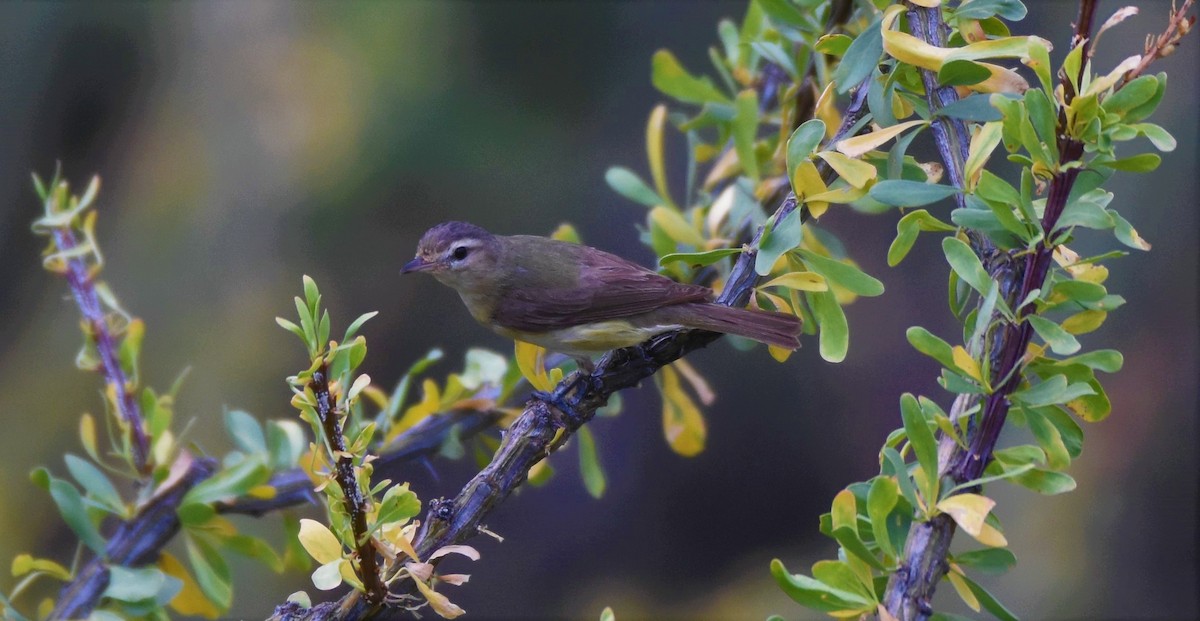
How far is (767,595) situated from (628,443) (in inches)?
44.1

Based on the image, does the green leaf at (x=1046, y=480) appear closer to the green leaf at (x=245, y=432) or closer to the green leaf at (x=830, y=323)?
the green leaf at (x=830, y=323)

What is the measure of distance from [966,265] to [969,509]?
0.29 meters

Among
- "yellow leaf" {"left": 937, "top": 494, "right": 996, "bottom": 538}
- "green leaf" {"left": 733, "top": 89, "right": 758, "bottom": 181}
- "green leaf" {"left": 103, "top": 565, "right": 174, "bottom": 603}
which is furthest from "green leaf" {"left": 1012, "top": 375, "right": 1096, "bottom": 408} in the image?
"green leaf" {"left": 103, "top": 565, "right": 174, "bottom": 603}

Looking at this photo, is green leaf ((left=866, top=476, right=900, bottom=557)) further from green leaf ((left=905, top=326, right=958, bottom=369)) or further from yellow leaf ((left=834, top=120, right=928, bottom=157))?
yellow leaf ((left=834, top=120, right=928, bottom=157))

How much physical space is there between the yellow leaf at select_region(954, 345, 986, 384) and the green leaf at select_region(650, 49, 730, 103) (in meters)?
1.09

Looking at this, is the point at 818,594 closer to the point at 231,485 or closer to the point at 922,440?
the point at 922,440

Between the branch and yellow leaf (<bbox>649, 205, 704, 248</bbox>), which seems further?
yellow leaf (<bbox>649, 205, 704, 248</bbox>)

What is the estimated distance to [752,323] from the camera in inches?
74.8

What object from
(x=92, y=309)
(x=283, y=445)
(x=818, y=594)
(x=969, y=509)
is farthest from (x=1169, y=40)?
(x=92, y=309)

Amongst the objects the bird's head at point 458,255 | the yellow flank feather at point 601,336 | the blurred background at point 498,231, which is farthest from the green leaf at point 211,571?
the blurred background at point 498,231

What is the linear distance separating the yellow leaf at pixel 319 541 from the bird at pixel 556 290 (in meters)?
1.12

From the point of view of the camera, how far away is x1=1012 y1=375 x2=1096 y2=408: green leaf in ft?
3.67

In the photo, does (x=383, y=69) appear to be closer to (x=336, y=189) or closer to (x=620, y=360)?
(x=336, y=189)

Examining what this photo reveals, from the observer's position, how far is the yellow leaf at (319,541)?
1250mm
